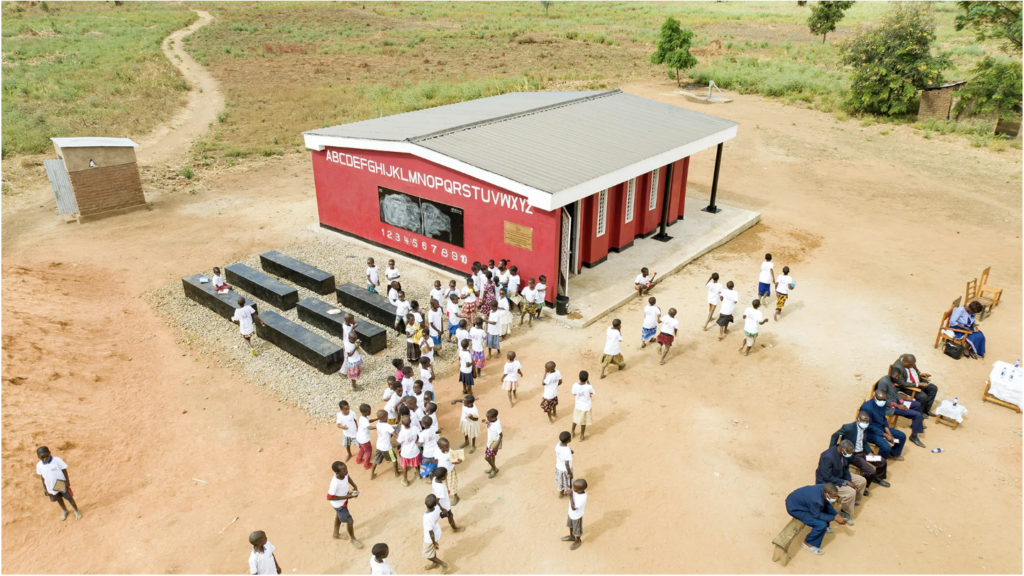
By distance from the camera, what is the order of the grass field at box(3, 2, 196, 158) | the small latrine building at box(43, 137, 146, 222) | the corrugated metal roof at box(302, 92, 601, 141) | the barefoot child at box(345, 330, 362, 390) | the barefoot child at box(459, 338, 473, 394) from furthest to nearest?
the grass field at box(3, 2, 196, 158), the small latrine building at box(43, 137, 146, 222), the corrugated metal roof at box(302, 92, 601, 141), the barefoot child at box(345, 330, 362, 390), the barefoot child at box(459, 338, 473, 394)

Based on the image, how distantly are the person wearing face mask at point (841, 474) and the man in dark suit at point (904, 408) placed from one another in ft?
7.10

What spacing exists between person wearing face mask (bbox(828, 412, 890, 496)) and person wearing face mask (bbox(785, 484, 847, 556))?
37.4 inches

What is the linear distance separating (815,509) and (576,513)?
10.4 feet

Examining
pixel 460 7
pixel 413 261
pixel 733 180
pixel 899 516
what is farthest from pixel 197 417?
pixel 460 7

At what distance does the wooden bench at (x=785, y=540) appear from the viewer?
26.2 feet

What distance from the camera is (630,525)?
8773 millimetres

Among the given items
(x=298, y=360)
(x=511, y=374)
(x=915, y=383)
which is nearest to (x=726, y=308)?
(x=915, y=383)

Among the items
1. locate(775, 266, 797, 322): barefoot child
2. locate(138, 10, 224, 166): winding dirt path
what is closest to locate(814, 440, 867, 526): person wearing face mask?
locate(775, 266, 797, 322): barefoot child

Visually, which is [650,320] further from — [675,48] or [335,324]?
[675,48]

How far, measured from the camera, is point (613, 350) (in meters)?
11.9

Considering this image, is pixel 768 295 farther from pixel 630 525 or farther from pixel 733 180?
pixel 733 180

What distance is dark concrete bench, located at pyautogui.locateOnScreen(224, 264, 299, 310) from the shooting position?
48.7 feet

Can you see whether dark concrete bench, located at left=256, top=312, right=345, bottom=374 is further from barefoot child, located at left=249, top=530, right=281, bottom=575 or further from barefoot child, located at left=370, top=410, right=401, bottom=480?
barefoot child, located at left=249, top=530, right=281, bottom=575

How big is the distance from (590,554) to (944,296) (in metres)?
12.6
